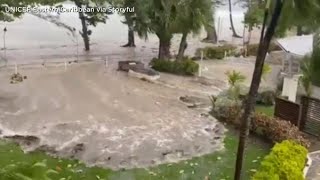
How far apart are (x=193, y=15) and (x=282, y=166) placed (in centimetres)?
1404

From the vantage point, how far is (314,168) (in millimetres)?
11578

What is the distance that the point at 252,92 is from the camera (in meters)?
9.09

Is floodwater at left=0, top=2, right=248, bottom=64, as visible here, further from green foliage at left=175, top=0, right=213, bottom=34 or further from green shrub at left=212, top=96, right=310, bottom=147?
green shrub at left=212, top=96, right=310, bottom=147

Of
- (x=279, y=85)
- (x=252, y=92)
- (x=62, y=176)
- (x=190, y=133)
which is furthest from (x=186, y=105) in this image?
(x=252, y=92)

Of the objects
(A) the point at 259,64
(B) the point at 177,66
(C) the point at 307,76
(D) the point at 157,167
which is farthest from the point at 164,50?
(A) the point at 259,64

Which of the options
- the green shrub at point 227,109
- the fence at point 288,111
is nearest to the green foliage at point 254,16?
the green shrub at point 227,109

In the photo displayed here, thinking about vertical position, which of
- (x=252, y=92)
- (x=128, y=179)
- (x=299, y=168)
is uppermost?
(x=252, y=92)

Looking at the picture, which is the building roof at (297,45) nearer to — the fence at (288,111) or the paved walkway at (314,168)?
the fence at (288,111)

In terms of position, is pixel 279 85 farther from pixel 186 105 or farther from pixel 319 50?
pixel 319 50

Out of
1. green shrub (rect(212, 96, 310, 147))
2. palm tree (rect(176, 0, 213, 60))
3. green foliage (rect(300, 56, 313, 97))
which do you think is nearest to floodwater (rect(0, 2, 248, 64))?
palm tree (rect(176, 0, 213, 60))

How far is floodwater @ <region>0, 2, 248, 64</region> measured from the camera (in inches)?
1084

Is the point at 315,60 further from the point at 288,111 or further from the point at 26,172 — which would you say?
the point at 26,172

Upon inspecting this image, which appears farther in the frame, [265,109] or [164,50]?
[164,50]

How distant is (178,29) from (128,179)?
12.8 metres
